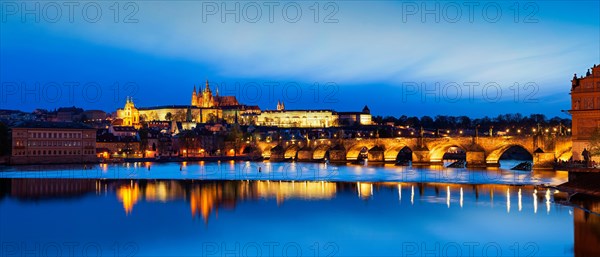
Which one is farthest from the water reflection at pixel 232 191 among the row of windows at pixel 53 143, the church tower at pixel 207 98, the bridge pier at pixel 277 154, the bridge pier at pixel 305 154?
the church tower at pixel 207 98

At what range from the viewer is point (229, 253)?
15961 mm

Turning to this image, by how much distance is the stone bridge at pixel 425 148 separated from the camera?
43938 mm

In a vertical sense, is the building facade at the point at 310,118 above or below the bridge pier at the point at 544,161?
above

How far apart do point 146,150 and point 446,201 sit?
60573 millimetres

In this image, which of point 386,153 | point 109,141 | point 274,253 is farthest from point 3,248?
point 109,141

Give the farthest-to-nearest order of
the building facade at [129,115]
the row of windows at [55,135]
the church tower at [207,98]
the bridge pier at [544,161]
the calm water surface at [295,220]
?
1. the church tower at [207,98]
2. the building facade at [129,115]
3. the row of windows at [55,135]
4. the bridge pier at [544,161]
5. the calm water surface at [295,220]

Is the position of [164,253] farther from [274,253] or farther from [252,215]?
[252,215]

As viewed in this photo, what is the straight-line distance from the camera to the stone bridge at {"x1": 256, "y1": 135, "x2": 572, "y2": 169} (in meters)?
43.9

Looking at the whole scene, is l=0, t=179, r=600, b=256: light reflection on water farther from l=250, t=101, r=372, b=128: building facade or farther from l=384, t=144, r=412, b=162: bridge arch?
l=250, t=101, r=372, b=128: building facade

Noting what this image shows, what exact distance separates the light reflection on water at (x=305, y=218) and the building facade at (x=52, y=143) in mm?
25356

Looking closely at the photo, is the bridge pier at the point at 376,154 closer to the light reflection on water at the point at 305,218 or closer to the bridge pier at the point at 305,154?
the bridge pier at the point at 305,154

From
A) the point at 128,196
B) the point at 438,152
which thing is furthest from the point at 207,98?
the point at 128,196

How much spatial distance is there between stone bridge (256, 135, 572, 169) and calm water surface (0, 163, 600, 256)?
1111 centimetres

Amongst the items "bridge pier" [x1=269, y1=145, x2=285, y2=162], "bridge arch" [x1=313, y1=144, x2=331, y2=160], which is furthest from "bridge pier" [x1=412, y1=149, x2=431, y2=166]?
"bridge pier" [x1=269, y1=145, x2=285, y2=162]
